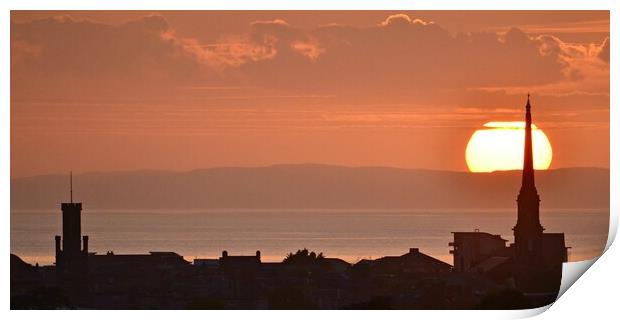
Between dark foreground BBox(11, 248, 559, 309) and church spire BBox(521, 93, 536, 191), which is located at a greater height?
church spire BBox(521, 93, 536, 191)

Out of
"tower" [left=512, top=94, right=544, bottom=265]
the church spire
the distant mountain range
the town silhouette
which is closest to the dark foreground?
the town silhouette

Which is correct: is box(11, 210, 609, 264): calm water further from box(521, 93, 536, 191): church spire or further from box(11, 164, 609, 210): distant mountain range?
box(521, 93, 536, 191): church spire

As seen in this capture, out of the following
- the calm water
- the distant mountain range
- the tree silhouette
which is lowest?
the tree silhouette

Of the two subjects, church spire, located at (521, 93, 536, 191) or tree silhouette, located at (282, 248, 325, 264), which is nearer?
church spire, located at (521, 93, 536, 191)

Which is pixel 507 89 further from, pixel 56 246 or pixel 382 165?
pixel 56 246

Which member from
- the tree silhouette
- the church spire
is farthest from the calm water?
the church spire

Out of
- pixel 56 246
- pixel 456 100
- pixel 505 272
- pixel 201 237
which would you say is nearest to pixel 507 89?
pixel 456 100
